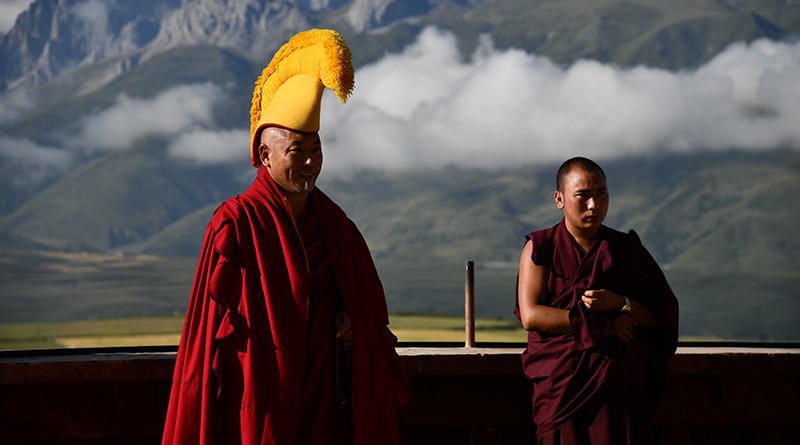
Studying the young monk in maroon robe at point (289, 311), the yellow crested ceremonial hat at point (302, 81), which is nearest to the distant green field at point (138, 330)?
the yellow crested ceremonial hat at point (302, 81)

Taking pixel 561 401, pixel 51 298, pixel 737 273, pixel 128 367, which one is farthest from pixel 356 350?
pixel 737 273

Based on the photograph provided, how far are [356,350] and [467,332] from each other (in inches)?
65.1

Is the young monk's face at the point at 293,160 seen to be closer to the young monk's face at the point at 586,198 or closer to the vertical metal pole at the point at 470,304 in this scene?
the young monk's face at the point at 586,198

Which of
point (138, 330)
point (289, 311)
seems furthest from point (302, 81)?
point (138, 330)

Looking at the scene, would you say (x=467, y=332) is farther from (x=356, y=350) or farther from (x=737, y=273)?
(x=737, y=273)

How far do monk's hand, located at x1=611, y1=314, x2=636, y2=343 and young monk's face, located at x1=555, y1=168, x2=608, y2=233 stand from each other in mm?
389

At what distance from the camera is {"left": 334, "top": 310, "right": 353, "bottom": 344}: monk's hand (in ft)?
12.3

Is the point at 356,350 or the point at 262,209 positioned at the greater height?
the point at 262,209

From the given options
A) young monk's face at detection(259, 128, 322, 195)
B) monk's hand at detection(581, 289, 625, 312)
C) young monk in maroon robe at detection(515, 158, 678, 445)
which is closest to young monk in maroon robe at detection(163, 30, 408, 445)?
young monk's face at detection(259, 128, 322, 195)

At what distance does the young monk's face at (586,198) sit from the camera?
4.12 metres

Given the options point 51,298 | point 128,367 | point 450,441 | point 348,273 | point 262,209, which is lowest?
point 450,441

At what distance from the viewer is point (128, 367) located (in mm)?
4520

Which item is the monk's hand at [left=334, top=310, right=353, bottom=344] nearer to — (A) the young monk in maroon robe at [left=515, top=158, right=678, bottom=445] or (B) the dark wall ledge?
(A) the young monk in maroon robe at [left=515, top=158, right=678, bottom=445]

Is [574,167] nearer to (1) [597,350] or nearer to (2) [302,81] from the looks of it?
(1) [597,350]
